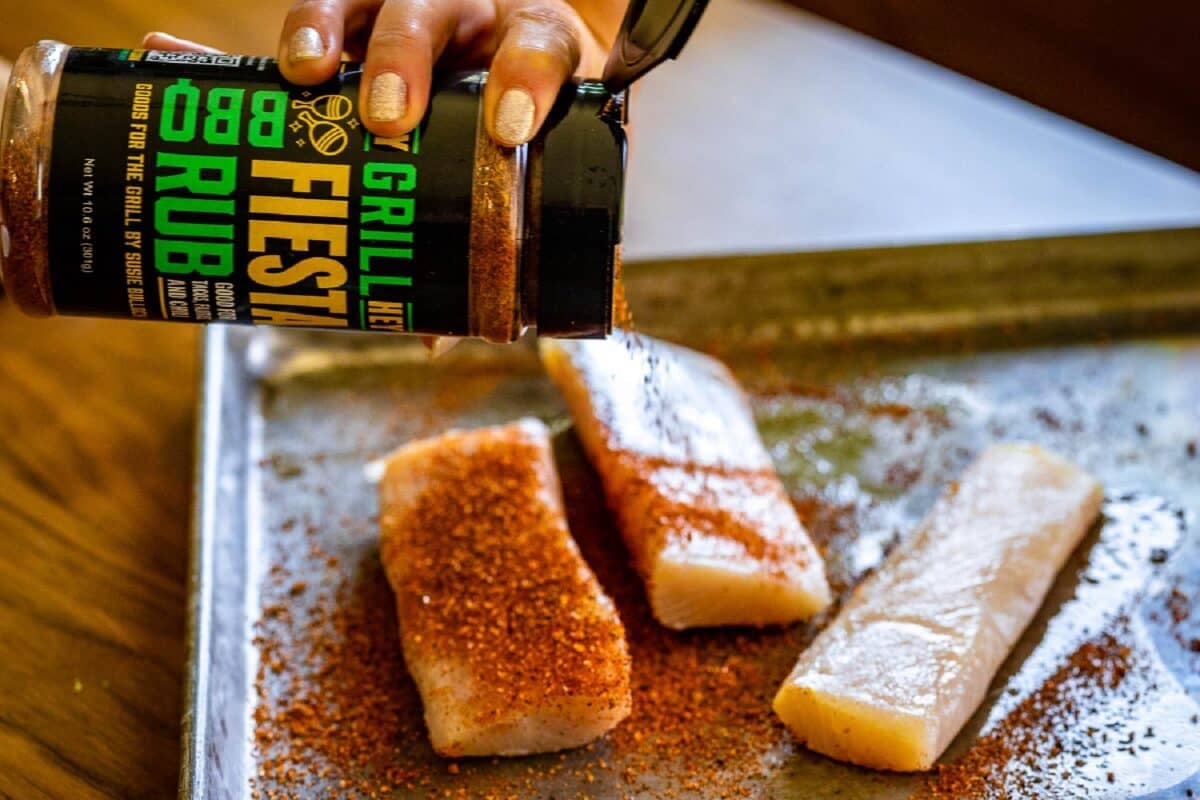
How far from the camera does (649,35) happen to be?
1.04m

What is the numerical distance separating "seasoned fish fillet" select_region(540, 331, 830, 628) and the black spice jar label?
42cm

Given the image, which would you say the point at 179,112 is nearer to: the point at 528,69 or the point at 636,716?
the point at 528,69

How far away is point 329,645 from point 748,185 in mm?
1290

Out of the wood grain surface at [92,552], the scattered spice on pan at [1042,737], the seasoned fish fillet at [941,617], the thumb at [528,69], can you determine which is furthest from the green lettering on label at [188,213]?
the scattered spice on pan at [1042,737]

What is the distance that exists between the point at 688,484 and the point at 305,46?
77 centimetres

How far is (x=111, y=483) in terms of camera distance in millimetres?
1744

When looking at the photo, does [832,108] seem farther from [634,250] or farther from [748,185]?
[634,250]

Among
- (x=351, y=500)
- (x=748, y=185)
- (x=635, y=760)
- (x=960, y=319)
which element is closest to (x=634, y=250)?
(x=748, y=185)

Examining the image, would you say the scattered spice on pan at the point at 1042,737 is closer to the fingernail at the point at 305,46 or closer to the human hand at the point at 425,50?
the human hand at the point at 425,50

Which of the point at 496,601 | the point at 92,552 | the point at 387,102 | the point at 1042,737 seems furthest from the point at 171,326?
the point at 1042,737

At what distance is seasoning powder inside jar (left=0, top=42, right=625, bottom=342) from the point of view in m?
1.03

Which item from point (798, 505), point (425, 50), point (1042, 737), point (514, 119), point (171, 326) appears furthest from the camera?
point (171, 326)

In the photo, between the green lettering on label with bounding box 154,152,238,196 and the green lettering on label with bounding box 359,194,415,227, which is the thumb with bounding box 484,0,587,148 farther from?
the green lettering on label with bounding box 154,152,238,196

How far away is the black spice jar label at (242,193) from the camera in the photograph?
1.03 m
